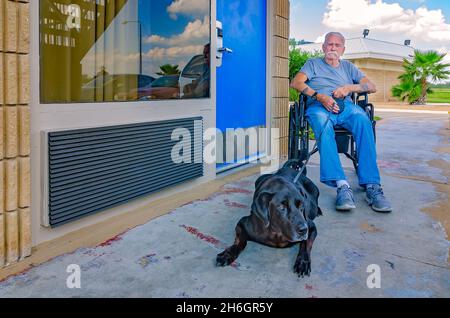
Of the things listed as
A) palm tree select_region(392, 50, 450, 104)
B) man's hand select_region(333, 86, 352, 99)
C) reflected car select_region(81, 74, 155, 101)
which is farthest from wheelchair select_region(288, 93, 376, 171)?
palm tree select_region(392, 50, 450, 104)

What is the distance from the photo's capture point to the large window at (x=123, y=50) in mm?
2158

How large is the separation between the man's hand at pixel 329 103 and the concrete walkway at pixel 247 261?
2.16ft

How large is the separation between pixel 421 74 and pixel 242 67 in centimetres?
1816

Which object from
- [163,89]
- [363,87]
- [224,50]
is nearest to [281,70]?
[224,50]

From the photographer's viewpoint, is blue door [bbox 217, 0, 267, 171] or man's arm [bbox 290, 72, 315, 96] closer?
man's arm [bbox 290, 72, 315, 96]

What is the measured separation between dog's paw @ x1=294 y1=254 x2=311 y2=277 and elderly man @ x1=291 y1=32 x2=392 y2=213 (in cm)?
93

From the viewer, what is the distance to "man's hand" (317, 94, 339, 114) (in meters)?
2.94

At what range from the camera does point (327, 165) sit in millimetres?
2854

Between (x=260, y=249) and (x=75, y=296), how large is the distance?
89 cm

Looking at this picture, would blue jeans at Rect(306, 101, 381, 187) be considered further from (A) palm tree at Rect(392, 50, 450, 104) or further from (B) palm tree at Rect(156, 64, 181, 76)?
(A) palm tree at Rect(392, 50, 450, 104)

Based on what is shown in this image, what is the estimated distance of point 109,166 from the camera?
7.87 ft

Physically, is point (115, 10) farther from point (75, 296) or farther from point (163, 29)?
point (75, 296)

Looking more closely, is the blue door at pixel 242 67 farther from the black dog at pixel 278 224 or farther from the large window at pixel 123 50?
the black dog at pixel 278 224

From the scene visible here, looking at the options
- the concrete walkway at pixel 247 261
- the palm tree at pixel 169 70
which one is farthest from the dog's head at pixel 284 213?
the palm tree at pixel 169 70
